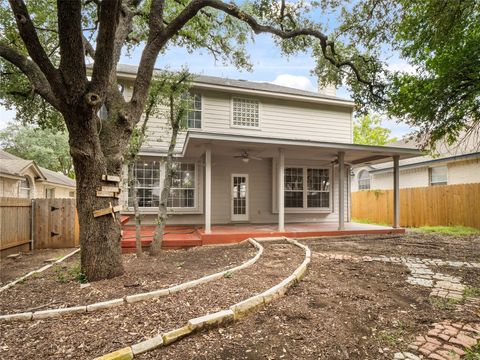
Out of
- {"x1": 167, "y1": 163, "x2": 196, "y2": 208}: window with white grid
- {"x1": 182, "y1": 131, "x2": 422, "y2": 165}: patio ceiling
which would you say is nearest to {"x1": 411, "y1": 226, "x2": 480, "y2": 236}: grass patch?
{"x1": 182, "y1": 131, "x2": 422, "y2": 165}: patio ceiling

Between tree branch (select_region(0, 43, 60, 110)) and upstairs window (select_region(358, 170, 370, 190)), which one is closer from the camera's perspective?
tree branch (select_region(0, 43, 60, 110))

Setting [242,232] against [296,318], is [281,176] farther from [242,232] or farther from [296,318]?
[296,318]

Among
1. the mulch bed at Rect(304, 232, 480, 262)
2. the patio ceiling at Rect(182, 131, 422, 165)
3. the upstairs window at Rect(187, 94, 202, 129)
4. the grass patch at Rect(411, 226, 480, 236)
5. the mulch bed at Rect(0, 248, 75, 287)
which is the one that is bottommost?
the mulch bed at Rect(0, 248, 75, 287)

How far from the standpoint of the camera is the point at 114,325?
2809 mm

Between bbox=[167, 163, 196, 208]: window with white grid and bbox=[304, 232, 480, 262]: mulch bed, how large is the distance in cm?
451

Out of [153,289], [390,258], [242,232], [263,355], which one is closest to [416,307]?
[263,355]

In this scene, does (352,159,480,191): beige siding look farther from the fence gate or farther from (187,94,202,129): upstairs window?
the fence gate

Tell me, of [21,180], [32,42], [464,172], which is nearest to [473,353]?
[32,42]

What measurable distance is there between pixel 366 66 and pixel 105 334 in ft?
29.9

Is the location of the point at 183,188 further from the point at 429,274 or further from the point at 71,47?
the point at 429,274

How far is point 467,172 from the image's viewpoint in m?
12.9

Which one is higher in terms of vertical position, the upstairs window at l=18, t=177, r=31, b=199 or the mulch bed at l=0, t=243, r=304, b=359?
the upstairs window at l=18, t=177, r=31, b=199

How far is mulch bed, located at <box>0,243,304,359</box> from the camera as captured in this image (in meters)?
2.44

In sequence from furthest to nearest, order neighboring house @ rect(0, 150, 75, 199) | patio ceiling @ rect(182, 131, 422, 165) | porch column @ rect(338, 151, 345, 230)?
neighboring house @ rect(0, 150, 75, 199), porch column @ rect(338, 151, 345, 230), patio ceiling @ rect(182, 131, 422, 165)
